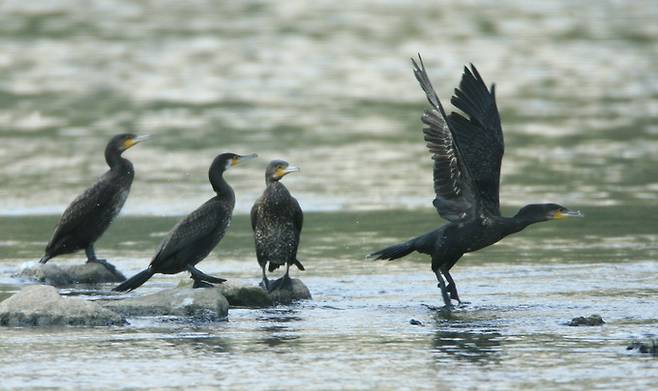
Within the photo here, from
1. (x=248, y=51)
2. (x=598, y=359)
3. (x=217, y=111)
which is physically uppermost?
(x=248, y=51)

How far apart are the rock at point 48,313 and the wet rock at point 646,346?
3.72 m

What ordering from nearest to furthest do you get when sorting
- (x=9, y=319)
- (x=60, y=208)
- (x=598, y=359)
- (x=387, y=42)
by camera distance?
(x=598, y=359) → (x=9, y=319) → (x=60, y=208) → (x=387, y=42)

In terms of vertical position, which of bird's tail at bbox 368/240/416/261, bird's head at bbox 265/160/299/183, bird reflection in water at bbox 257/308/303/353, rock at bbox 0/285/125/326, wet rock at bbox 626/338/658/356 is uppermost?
bird's head at bbox 265/160/299/183

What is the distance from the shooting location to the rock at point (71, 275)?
13570mm

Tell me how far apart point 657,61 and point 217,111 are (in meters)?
11.1

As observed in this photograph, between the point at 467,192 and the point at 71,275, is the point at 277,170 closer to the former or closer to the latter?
the point at 467,192

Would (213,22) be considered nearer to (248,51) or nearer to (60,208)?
(248,51)

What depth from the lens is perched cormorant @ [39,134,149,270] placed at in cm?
1384

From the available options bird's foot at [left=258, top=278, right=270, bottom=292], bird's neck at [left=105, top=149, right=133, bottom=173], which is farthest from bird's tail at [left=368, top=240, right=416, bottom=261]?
bird's neck at [left=105, top=149, right=133, bottom=173]

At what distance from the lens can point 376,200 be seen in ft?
58.5

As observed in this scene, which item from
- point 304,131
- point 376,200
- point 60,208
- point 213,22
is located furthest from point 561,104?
point 213,22

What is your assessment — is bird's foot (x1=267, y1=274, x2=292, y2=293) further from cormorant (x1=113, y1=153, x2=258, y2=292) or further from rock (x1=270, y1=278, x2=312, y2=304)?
cormorant (x1=113, y1=153, x2=258, y2=292)

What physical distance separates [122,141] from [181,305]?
3.28 m

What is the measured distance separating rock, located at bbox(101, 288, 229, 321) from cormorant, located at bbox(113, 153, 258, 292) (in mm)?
488
